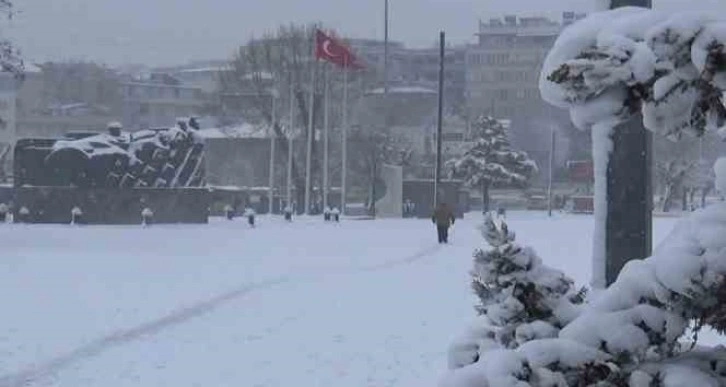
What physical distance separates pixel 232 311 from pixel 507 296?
14.4 metres

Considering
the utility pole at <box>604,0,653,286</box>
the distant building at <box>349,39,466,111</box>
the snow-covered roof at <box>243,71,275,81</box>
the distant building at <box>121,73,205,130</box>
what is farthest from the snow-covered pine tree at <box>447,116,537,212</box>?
the utility pole at <box>604,0,653,286</box>

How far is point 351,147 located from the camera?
7344 centimetres

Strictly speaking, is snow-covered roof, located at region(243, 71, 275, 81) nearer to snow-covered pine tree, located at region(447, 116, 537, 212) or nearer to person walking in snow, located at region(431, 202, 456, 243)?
snow-covered pine tree, located at region(447, 116, 537, 212)

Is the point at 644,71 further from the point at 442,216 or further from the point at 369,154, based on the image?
the point at 369,154

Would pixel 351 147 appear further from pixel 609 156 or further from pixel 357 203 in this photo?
pixel 609 156

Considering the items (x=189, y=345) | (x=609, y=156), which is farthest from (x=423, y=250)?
(x=609, y=156)

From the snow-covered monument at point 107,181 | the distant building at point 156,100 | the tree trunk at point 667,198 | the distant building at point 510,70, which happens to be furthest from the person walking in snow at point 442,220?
the distant building at point 156,100

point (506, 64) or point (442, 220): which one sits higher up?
point (506, 64)

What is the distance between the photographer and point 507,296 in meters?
2.60

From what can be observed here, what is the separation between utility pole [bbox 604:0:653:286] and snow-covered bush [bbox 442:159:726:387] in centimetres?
238

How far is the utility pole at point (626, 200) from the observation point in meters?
4.70

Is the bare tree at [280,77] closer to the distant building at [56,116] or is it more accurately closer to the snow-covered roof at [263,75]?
the snow-covered roof at [263,75]

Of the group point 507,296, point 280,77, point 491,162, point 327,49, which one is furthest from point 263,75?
point 507,296

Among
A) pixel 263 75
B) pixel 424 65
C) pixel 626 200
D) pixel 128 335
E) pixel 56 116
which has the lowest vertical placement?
pixel 128 335
